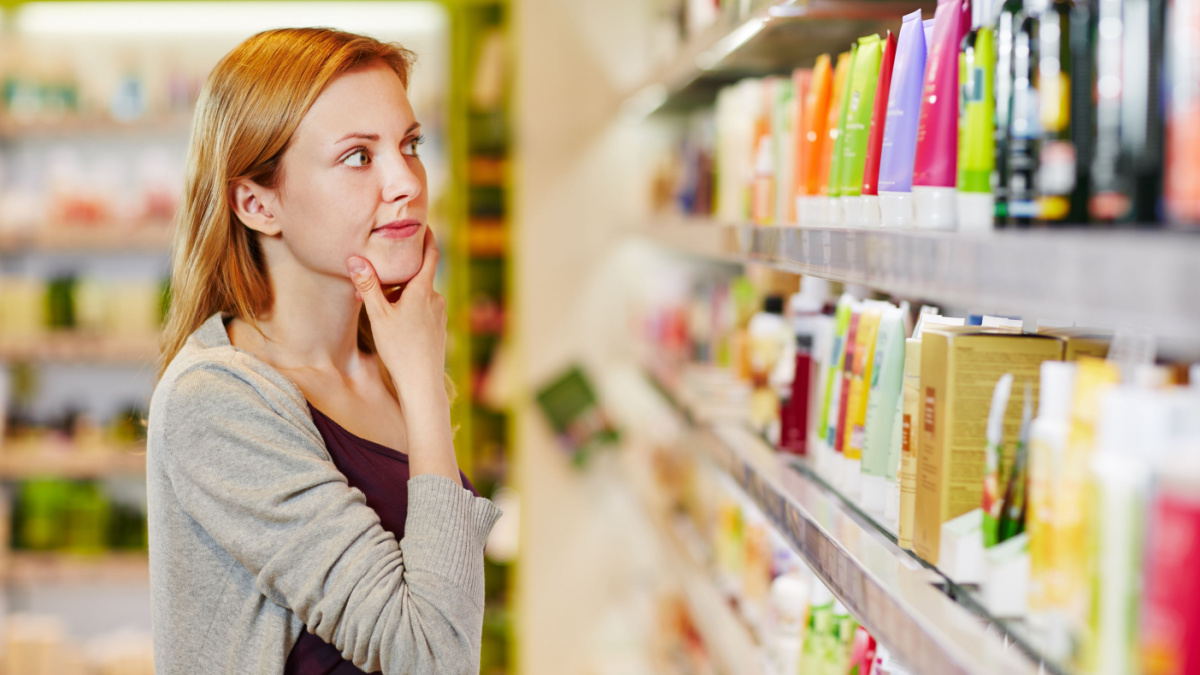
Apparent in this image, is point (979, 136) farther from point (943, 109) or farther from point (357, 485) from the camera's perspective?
point (357, 485)

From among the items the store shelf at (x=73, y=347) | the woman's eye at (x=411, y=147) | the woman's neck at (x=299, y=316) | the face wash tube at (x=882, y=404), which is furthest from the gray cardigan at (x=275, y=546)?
the store shelf at (x=73, y=347)

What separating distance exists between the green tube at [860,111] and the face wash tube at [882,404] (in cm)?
18

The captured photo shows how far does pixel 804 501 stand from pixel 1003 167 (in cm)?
70

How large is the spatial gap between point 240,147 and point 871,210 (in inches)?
32.5

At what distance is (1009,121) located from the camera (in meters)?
0.87

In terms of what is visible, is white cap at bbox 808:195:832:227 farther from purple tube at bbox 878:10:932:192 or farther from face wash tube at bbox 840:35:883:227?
purple tube at bbox 878:10:932:192

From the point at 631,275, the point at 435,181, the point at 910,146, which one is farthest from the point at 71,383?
the point at 910,146

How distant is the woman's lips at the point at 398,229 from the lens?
1.42 metres

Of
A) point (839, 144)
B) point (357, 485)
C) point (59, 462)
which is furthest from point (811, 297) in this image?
point (59, 462)

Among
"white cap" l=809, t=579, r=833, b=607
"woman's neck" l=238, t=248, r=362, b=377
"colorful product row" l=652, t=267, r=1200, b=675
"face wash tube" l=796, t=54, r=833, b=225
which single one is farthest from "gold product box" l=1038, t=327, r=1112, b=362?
"woman's neck" l=238, t=248, r=362, b=377

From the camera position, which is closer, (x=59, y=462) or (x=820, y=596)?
(x=820, y=596)

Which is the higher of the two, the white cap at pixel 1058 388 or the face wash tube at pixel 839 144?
the face wash tube at pixel 839 144

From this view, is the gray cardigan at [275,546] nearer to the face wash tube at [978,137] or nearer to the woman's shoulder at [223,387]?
the woman's shoulder at [223,387]

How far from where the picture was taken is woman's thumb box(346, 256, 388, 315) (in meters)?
1.41
